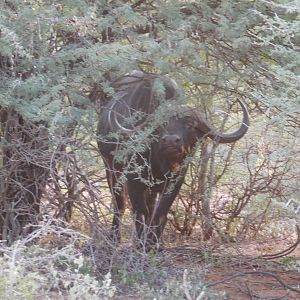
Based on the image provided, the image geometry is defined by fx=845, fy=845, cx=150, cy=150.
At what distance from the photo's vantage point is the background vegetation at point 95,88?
223 inches

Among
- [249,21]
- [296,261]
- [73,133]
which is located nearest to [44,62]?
[73,133]

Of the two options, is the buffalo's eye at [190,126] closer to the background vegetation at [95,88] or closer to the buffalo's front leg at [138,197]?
the background vegetation at [95,88]

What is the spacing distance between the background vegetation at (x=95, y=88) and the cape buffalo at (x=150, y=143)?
30cm

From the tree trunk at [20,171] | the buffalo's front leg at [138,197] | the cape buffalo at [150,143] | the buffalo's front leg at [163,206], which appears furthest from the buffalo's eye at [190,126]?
the tree trunk at [20,171]

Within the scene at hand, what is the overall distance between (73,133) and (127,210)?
318cm

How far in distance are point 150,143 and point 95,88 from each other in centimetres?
130

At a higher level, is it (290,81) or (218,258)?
(290,81)

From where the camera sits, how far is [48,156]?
650 centimetres

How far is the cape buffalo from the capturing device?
7457 mm

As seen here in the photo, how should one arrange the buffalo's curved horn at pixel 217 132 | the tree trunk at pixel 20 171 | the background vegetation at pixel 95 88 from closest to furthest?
the background vegetation at pixel 95 88 → the tree trunk at pixel 20 171 → the buffalo's curved horn at pixel 217 132

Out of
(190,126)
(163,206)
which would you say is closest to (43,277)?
(190,126)

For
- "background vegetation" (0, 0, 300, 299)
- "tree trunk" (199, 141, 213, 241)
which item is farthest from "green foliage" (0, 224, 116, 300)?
"tree trunk" (199, 141, 213, 241)

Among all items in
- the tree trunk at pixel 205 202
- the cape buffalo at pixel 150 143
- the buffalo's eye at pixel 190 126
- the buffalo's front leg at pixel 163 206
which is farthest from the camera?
the tree trunk at pixel 205 202

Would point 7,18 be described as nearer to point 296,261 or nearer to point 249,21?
point 249,21
